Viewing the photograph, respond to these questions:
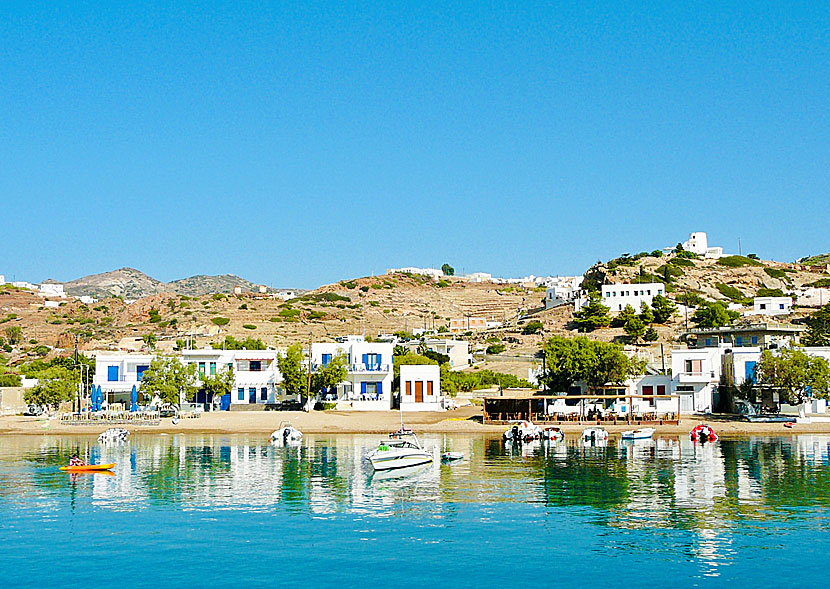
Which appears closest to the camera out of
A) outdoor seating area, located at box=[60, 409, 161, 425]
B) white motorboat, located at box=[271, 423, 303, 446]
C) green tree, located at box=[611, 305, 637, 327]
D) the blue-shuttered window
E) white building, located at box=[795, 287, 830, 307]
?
white motorboat, located at box=[271, 423, 303, 446]

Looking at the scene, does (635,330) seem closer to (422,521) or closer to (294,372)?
(294,372)

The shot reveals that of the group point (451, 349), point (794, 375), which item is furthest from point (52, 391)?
point (794, 375)

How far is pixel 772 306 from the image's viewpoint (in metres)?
138

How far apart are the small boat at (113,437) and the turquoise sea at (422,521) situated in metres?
6.80

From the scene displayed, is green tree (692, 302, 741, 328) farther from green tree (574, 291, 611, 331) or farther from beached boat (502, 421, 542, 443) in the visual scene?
beached boat (502, 421, 542, 443)

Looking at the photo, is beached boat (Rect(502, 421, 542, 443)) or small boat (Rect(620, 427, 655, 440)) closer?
beached boat (Rect(502, 421, 542, 443))

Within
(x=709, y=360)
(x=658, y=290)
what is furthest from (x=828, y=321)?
(x=709, y=360)

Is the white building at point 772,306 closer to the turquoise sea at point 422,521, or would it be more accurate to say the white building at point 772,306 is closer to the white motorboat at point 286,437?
the turquoise sea at point 422,521

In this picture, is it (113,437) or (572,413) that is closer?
(113,437)

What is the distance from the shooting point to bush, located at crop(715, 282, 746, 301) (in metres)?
154

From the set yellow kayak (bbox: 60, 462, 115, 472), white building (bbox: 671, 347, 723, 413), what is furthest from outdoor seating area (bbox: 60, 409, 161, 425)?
white building (bbox: 671, 347, 723, 413)

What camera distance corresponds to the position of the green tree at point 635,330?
126625mm

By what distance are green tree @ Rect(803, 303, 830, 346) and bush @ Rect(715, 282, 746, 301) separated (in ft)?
77.9

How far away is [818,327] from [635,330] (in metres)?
23.4
